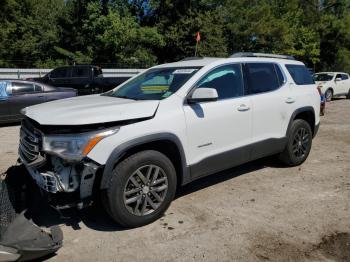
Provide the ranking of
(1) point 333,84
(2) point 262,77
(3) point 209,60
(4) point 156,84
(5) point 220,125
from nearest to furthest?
(5) point 220,125
(4) point 156,84
(3) point 209,60
(2) point 262,77
(1) point 333,84

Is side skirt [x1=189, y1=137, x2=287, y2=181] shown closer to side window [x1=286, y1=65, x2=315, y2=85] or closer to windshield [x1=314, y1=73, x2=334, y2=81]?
side window [x1=286, y1=65, x2=315, y2=85]

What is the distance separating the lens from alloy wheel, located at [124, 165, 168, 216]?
3.98 m

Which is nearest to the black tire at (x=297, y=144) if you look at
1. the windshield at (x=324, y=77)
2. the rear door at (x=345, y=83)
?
the windshield at (x=324, y=77)

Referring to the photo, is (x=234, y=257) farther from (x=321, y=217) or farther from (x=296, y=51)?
(x=296, y=51)

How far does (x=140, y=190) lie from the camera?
13.3ft

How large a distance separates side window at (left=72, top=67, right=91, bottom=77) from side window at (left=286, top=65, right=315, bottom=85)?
1317 centimetres

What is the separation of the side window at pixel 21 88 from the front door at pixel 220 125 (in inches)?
284

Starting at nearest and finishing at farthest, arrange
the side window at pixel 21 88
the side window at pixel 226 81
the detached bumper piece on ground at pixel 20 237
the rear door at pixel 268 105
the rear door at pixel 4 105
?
1. the detached bumper piece on ground at pixel 20 237
2. the side window at pixel 226 81
3. the rear door at pixel 268 105
4. the rear door at pixel 4 105
5. the side window at pixel 21 88

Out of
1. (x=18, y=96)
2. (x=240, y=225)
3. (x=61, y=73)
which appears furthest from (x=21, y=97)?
(x=61, y=73)

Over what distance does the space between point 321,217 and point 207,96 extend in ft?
6.11

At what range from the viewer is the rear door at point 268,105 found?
5238 millimetres

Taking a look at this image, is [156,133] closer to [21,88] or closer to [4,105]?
[4,105]

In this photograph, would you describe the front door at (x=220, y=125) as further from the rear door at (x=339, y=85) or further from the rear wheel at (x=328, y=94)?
the rear door at (x=339, y=85)

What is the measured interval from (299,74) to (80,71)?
13.7m
